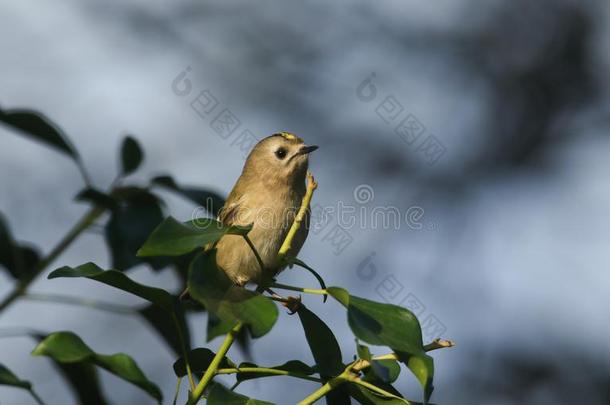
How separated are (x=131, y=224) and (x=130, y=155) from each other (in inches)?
14.4

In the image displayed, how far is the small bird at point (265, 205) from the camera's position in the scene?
3494 mm

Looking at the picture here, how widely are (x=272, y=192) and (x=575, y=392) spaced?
225 inches

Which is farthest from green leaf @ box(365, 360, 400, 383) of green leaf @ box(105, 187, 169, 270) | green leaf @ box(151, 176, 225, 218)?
green leaf @ box(151, 176, 225, 218)

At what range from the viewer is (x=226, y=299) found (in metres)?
1.71

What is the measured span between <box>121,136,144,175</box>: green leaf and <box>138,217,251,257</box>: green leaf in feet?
3.87

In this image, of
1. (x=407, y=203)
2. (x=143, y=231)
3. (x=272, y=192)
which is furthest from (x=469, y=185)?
(x=143, y=231)

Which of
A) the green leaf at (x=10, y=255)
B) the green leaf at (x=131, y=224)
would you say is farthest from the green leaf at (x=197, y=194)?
the green leaf at (x=10, y=255)

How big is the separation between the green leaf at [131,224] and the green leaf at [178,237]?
83 cm

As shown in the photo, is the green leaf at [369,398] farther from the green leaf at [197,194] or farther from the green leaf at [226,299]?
the green leaf at [197,194]

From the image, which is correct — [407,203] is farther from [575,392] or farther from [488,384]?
[575,392]

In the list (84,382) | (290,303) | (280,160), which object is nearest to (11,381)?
(84,382)

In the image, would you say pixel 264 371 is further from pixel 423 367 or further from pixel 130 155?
pixel 130 155

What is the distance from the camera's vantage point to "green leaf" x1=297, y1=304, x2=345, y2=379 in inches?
78.8

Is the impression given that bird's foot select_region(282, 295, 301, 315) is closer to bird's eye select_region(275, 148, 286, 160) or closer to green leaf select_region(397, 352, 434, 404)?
green leaf select_region(397, 352, 434, 404)
